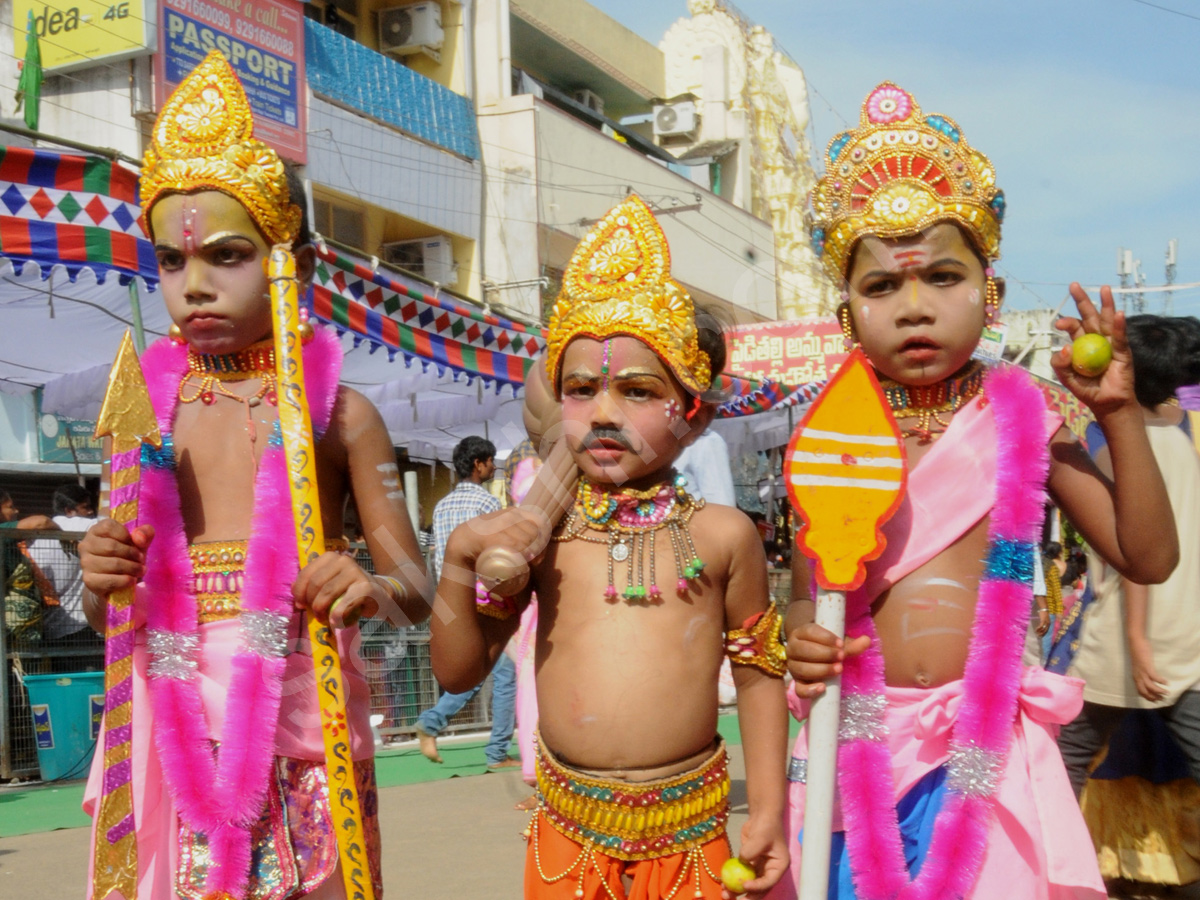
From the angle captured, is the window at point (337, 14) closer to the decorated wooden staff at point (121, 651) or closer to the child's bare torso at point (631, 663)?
the decorated wooden staff at point (121, 651)

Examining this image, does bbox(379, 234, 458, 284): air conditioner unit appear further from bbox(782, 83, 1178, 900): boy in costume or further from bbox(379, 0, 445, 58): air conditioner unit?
bbox(782, 83, 1178, 900): boy in costume

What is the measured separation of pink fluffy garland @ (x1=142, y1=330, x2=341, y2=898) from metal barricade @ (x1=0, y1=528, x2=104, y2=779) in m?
5.42

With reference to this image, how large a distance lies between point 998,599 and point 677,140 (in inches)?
910

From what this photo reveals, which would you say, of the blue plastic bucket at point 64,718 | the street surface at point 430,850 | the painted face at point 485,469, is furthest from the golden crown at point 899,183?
the blue plastic bucket at point 64,718

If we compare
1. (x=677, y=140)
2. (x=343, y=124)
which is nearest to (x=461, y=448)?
(x=343, y=124)

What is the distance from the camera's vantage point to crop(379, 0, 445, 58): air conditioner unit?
57.5 feet

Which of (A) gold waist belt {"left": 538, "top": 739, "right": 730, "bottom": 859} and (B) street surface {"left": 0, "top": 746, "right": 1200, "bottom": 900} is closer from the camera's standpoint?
(A) gold waist belt {"left": 538, "top": 739, "right": 730, "bottom": 859}

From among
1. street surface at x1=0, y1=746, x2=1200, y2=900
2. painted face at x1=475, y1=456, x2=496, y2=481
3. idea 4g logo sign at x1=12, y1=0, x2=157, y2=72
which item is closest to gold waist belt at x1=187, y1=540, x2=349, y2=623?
street surface at x1=0, y1=746, x2=1200, y2=900

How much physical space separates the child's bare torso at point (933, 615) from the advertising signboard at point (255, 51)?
10817 mm

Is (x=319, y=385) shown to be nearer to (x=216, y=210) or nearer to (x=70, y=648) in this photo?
(x=216, y=210)

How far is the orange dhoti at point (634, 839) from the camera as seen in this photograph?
2.56m

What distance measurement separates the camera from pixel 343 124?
15.2m

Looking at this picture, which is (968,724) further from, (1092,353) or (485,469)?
(485,469)

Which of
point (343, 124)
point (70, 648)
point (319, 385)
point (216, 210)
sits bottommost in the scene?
point (70, 648)
